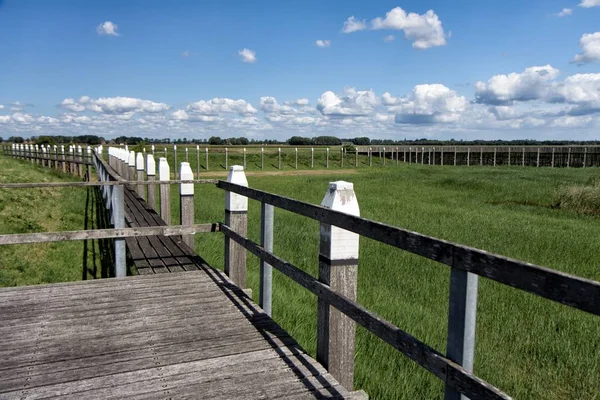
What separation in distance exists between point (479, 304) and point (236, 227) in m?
3.61

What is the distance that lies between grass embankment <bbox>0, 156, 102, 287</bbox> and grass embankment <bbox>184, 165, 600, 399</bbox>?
2.44m

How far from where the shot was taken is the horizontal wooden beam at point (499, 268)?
170 cm

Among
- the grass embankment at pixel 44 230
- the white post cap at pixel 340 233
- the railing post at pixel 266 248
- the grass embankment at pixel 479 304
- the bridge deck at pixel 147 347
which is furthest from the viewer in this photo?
the grass embankment at pixel 44 230

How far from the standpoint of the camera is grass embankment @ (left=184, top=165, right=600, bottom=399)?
493cm

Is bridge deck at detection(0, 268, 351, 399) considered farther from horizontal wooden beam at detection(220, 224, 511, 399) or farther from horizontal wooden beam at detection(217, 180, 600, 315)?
horizontal wooden beam at detection(217, 180, 600, 315)

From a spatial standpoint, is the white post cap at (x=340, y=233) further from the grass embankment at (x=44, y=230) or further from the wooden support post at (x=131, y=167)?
the wooden support post at (x=131, y=167)

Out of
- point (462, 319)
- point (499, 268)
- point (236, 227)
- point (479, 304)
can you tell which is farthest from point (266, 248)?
point (479, 304)

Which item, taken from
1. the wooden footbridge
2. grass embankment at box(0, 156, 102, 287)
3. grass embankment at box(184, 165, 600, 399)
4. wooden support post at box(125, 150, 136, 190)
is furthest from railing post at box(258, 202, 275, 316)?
wooden support post at box(125, 150, 136, 190)

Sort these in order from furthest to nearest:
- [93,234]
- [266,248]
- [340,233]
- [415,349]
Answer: [93,234] < [266,248] < [340,233] < [415,349]

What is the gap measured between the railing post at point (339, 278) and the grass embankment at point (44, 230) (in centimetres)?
662

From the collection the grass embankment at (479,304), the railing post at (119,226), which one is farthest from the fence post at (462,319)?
the railing post at (119,226)

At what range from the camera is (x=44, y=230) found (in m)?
12.5

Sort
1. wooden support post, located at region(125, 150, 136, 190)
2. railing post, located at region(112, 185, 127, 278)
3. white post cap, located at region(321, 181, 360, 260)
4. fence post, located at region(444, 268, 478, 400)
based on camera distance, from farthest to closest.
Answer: wooden support post, located at region(125, 150, 136, 190) → railing post, located at region(112, 185, 127, 278) → white post cap, located at region(321, 181, 360, 260) → fence post, located at region(444, 268, 478, 400)

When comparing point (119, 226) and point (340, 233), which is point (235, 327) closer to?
point (340, 233)
